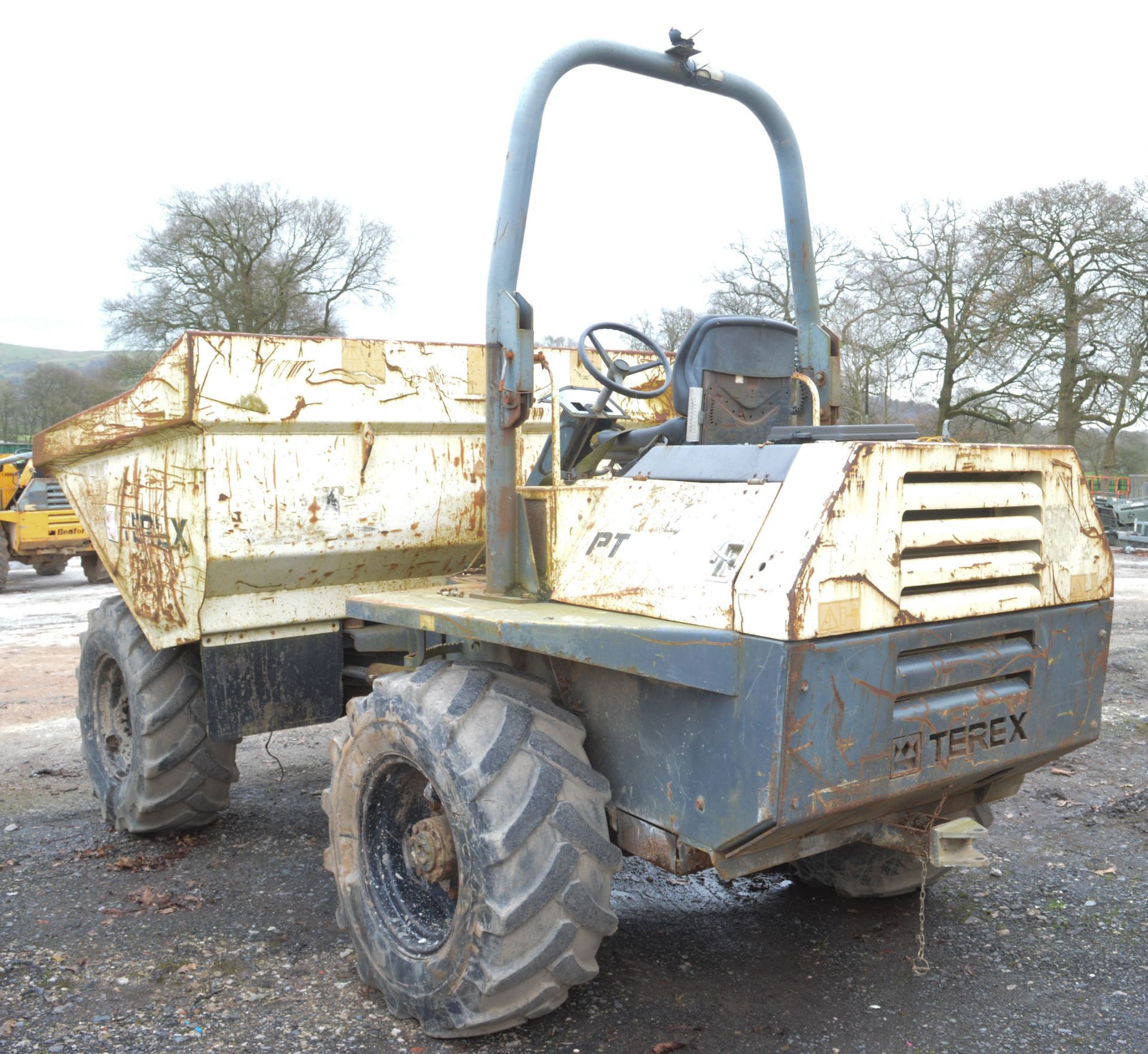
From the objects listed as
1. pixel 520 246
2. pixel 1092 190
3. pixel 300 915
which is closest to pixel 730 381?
pixel 520 246

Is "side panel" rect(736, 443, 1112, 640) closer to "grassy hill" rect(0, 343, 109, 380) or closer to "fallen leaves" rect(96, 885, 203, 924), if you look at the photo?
"fallen leaves" rect(96, 885, 203, 924)

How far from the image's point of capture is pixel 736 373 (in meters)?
3.27

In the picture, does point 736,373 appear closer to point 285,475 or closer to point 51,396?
point 285,475

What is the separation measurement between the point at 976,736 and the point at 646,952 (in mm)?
1359

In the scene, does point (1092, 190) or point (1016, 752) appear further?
point (1092, 190)

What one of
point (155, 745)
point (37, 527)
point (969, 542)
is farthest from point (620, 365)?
point (37, 527)

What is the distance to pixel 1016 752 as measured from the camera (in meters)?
2.91

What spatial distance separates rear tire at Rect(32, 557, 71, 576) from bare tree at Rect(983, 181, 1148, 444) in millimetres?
19366

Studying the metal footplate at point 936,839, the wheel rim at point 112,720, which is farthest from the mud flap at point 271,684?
the metal footplate at point 936,839

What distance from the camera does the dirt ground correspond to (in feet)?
9.87

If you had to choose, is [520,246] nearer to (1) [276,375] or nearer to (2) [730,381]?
(2) [730,381]

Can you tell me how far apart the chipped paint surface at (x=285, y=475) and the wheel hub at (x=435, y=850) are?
50.7 inches

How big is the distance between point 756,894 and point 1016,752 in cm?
147

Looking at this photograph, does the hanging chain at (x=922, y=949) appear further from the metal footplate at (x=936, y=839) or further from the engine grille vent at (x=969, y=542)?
the engine grille vent at (x=969, y=542)
